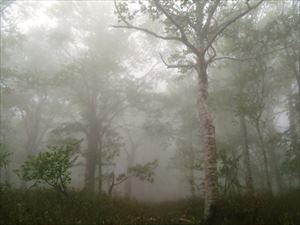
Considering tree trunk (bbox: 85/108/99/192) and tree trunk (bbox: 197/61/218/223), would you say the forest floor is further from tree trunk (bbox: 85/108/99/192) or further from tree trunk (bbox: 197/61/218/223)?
tree trunk (bbox: 85/108/99/192)

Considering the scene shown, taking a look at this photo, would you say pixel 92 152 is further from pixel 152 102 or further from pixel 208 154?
pixel 208 154

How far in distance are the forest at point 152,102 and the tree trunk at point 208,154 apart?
0.03 m

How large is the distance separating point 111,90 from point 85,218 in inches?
490

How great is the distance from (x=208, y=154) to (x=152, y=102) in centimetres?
1503

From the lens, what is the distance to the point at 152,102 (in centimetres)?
2352

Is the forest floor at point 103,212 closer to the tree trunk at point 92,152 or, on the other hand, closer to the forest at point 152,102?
the forest at point 152,102

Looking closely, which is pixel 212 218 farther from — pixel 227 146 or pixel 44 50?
pixel 44 50

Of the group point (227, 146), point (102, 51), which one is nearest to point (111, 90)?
point (102, 51)

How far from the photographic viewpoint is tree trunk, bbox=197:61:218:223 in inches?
324

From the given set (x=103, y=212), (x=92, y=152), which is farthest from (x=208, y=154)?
(x=92, y=152)

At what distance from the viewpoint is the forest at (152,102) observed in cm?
852

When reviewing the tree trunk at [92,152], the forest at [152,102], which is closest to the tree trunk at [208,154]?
the forest at [152,102]

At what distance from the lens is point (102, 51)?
61.4 ft

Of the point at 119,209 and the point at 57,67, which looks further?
the point at 57,67
